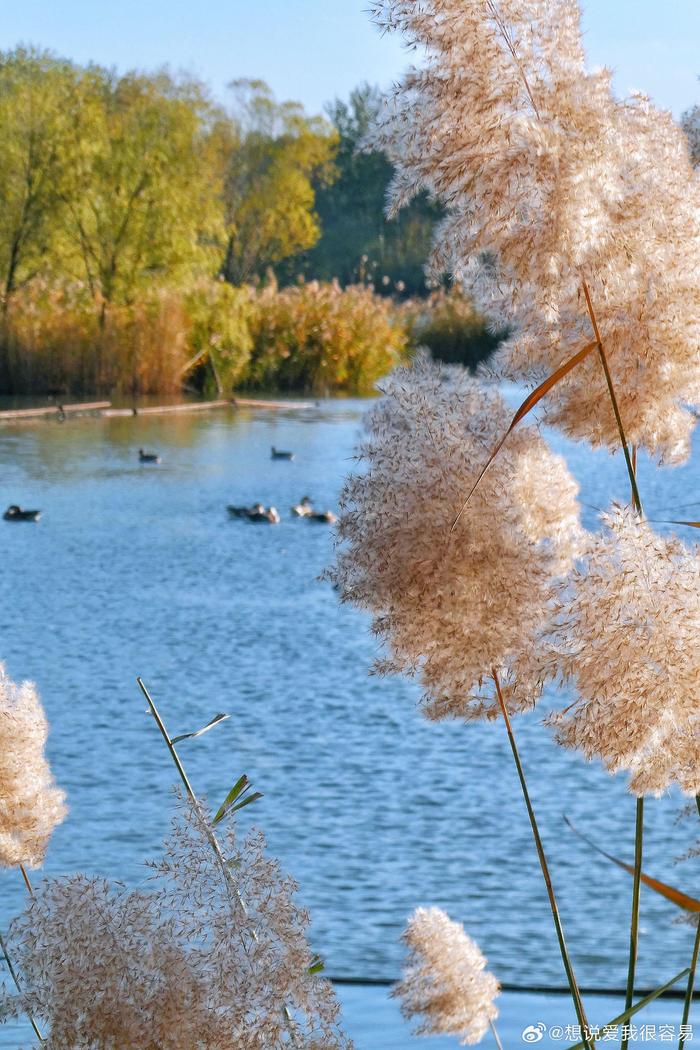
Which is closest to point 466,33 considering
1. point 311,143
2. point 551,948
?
point 551,948

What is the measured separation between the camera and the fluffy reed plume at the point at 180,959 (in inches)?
35.7

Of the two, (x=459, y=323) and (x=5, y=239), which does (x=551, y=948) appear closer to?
(x=459, y=323)

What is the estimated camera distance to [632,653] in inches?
38.4

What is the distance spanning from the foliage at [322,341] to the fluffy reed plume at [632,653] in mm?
20037

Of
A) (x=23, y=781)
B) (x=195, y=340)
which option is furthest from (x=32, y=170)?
(x=23, y=781)

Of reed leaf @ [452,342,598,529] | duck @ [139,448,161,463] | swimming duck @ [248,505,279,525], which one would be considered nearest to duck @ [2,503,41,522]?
swimming duck @ [248,505,279,525]

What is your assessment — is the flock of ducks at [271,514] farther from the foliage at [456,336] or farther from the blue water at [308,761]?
the foliage at [456,336]

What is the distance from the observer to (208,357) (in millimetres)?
21125

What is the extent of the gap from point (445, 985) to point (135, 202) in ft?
75.3

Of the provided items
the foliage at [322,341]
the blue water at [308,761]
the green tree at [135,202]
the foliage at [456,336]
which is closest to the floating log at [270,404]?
the foliage at [322,341]

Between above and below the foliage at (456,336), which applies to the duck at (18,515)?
below

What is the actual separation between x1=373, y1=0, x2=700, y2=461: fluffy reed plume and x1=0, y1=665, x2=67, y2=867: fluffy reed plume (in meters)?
0.56

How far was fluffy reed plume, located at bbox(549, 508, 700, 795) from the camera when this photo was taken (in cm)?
98

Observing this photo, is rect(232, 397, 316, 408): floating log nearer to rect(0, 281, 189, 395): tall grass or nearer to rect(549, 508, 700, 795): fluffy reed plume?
rect(0, 281, 189, 395): tall grass
